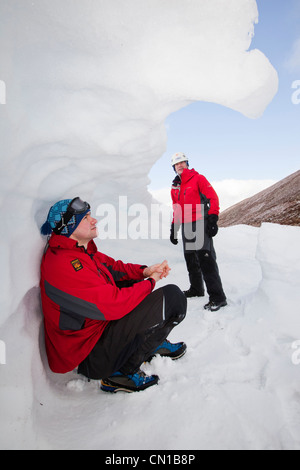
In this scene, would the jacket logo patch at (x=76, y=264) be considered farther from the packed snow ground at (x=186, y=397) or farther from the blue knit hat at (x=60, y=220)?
the packed snow ground at (x=186, y=397)

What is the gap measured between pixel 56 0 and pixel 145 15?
0.68m

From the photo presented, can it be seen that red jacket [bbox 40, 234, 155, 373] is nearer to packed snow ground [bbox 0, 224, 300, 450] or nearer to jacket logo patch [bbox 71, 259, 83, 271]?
jacket logo patch [bbox 71, 259, 83, 271]

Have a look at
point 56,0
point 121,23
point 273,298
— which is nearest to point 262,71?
point 121,23

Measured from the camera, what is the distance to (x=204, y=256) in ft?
10.9

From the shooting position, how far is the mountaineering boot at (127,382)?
5.97 ft

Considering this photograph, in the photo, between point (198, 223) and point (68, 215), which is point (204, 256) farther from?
point (68, 215)

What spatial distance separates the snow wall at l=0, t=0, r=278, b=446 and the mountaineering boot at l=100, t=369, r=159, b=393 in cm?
58

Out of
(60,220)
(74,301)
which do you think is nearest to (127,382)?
(74,301)

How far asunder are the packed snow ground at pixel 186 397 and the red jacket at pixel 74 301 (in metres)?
0.20

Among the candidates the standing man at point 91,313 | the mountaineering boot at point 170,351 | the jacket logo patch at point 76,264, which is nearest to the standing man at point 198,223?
the mountaineering boot at point 170,351

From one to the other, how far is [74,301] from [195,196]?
7.78 ft

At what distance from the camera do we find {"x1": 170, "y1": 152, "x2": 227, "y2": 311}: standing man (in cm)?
328

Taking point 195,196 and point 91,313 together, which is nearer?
point 91,313

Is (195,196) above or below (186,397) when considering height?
above
